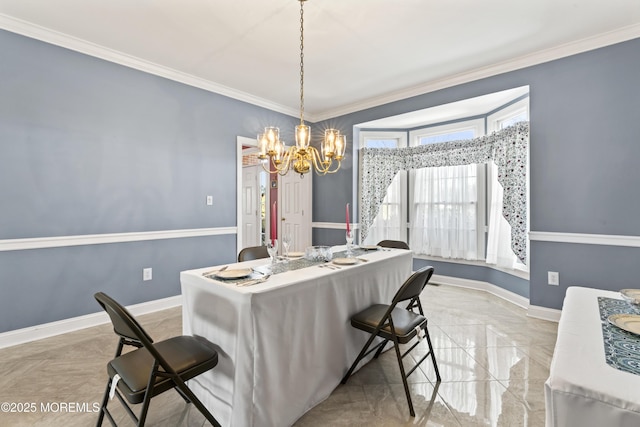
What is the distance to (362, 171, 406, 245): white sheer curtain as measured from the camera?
5039 mm

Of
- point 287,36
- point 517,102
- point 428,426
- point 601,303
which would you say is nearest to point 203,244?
point 287,36

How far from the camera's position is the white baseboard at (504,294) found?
10.5 feet

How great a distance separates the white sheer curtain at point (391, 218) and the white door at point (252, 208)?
8.19ft

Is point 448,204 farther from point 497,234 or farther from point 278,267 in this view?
point 278,267

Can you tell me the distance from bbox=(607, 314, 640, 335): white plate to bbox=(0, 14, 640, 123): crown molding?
306 centimetres

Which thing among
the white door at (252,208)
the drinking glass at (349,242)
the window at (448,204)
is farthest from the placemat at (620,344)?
the white door at (252,208)

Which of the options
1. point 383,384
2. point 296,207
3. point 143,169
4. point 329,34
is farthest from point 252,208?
point 383,384

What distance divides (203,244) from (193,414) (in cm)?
244

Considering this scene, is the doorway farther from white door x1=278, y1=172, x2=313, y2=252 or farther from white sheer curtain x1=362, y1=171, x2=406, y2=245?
white sheer curtain x1=362, y1=171, x2=406, y2=245

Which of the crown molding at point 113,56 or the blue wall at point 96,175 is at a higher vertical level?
the crown molding at point 113,56

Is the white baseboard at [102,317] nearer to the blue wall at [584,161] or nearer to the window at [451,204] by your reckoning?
the blue wall at [584,161]

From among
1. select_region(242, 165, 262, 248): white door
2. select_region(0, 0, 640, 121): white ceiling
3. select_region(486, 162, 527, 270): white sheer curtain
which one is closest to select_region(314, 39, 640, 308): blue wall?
select_region(0, 0, 640, 121): white ceiling

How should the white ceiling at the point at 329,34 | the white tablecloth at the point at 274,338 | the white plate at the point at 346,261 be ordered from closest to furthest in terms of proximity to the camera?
1. the white tablecloth at the point at 274,338
2. the white plate at the point at 346,261
3. the white ceiling at the point at 329,34

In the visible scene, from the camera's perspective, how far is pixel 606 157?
2.85 metres
